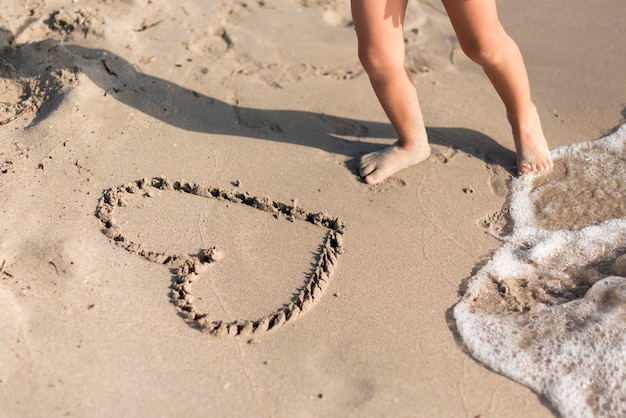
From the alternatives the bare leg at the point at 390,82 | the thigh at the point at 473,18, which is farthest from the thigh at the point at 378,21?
the thigh at the point at 473,18

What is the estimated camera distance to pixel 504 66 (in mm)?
2650

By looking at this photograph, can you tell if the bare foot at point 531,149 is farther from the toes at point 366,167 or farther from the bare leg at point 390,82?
the toes at point 366,167

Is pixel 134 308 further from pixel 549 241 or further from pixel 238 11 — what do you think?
pixel 238 11

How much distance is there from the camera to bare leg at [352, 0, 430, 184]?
2.46m

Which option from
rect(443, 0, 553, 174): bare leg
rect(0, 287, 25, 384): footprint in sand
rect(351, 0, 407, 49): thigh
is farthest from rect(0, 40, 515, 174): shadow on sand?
rect(0, 287, 25, 384): footprint in sand

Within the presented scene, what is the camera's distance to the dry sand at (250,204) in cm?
205

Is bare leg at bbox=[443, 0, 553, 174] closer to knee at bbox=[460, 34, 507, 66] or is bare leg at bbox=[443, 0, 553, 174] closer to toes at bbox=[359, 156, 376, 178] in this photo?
knee at bbox=[460, 34, 507, 66]

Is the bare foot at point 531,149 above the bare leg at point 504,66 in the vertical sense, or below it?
below

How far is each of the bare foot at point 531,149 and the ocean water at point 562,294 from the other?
0.05 metres

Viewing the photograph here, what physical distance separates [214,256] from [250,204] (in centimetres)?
34

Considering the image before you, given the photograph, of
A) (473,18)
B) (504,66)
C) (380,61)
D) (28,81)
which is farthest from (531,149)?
(28,81)

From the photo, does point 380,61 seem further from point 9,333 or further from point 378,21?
point 9,333

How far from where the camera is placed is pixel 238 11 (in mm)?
3705

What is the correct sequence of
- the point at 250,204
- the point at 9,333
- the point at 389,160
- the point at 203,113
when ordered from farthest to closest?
1. the point at 203,113
2. the point at 389,160
3. the point at 250,204
4. the point at 9,333
